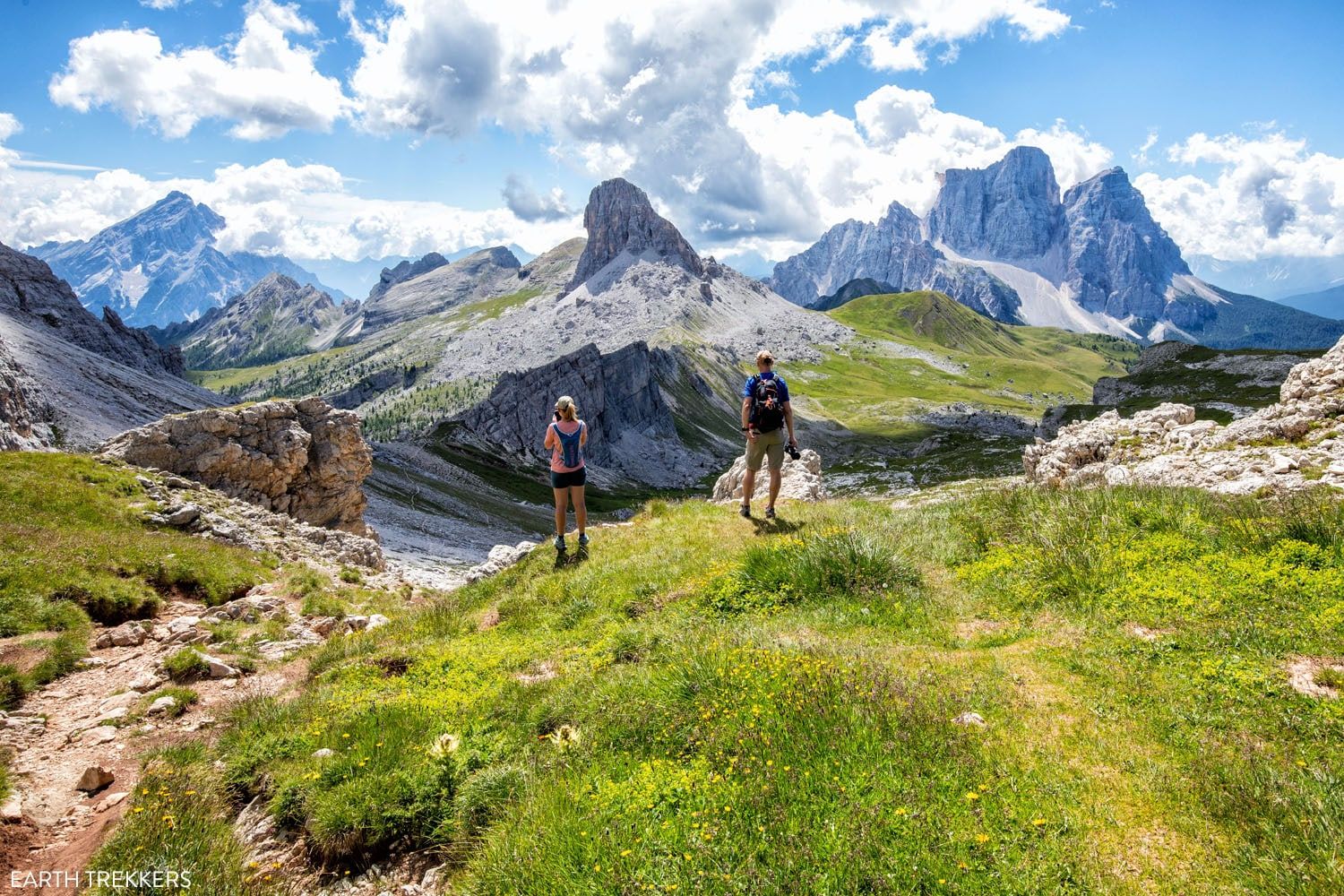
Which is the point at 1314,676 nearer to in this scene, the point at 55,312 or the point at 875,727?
the point at 875,727

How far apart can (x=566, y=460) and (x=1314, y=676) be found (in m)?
12.7

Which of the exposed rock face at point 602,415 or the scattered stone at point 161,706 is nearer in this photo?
the scattered stone at point 161,706

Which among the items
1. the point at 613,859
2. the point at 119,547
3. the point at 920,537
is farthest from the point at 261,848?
the point at 119,547

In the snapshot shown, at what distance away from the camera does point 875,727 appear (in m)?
5.95

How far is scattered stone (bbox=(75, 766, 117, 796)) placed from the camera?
744cm

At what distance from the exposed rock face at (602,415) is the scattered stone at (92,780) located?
129174 mm

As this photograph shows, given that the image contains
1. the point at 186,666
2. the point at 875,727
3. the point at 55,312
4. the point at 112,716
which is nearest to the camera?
the point at 875,727

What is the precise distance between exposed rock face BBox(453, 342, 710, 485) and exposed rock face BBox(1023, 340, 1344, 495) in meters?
117

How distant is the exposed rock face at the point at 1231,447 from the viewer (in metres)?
15.1

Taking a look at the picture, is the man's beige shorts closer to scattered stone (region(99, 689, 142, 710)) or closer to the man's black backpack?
the man's black backpack

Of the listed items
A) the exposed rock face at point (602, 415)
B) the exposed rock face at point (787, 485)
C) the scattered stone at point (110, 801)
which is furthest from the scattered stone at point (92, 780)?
the exposed rock face at point (602, 415)

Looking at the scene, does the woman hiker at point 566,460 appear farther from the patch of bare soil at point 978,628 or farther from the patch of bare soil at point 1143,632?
the patch of bare soil at point 1143,632

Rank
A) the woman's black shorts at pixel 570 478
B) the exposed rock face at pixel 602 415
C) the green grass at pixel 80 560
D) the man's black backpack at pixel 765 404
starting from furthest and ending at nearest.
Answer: the exposed rock face at pixel 602 415
the woman's black shorts at pixel 570 478
the man's black backpack at pixel 765 404
the green grass at pixel 80 560

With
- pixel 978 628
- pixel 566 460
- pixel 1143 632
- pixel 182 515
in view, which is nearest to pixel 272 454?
pixel 182 515
